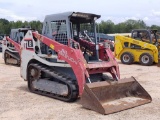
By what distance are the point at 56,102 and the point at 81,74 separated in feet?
3.16

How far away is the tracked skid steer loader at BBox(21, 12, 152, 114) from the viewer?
21.9ft

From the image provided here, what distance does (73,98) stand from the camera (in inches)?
273

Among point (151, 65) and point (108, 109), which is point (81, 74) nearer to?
point (108, 109)

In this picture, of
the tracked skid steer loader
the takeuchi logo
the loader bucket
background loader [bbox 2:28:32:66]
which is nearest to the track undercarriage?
background loader [bbox 2:28:32:66]

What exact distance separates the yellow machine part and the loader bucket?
7737 mm

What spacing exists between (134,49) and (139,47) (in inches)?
12.3

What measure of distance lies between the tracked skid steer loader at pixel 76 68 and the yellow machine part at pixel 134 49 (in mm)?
7087

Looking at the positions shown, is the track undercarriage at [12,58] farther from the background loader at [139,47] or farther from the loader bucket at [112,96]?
the loader bucket at [112,96]

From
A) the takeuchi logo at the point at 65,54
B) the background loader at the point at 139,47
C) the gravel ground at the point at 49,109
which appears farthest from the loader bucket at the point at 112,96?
the background loader at the point at 139,47

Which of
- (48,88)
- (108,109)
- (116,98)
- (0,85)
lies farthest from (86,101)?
(0,85)

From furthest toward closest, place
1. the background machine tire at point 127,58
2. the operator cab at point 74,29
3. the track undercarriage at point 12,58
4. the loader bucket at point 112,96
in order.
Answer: the background machine tire at point 127,58
the track undercarriage at point 12,58
the operator cab at point 74,29
the loader bucket at point 112,96

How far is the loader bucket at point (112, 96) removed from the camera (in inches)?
244

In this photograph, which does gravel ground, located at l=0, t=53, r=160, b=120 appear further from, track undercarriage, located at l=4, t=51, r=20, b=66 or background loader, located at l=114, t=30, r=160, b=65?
track undercarriage, located at l=4, t=51, r=20, b=66

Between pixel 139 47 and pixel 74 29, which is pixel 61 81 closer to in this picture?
pixel 74 29
